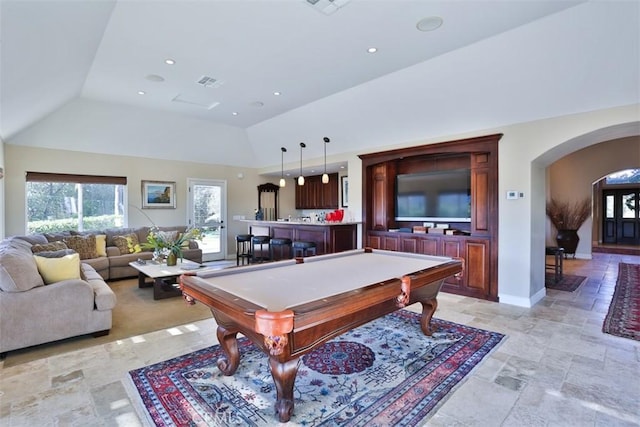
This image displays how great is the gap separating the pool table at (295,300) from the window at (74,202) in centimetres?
551

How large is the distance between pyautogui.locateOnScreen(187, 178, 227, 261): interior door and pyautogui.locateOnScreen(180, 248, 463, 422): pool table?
5.62 m

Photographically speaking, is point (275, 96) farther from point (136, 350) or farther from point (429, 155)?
point (136, 350)

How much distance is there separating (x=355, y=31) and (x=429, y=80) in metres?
1.52

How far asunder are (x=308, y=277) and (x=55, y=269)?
2.65 metres

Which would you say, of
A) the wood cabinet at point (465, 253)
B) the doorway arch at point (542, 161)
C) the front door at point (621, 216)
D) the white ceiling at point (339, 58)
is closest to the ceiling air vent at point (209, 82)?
the white ceiling at point (339, 58)

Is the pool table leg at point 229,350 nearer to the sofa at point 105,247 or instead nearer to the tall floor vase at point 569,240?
the sofa at point 105,247

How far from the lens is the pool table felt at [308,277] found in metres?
2.03

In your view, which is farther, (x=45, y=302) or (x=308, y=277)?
(x=45, y=302)

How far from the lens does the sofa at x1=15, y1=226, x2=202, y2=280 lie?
545cm

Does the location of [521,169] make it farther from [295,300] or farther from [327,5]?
[295,300]

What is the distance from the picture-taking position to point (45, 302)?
2.96 meters

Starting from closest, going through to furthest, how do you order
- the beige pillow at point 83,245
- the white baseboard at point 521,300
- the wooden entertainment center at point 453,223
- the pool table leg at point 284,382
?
1. the pool table leg at point 284,382
2. the white baseboard at point 521,300
3. the wooden entertainment center at point 453,223
4. the beige pillow at point 83,245

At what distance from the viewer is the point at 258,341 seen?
1.95 metres

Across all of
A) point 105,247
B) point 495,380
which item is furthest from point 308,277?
point 105,247
